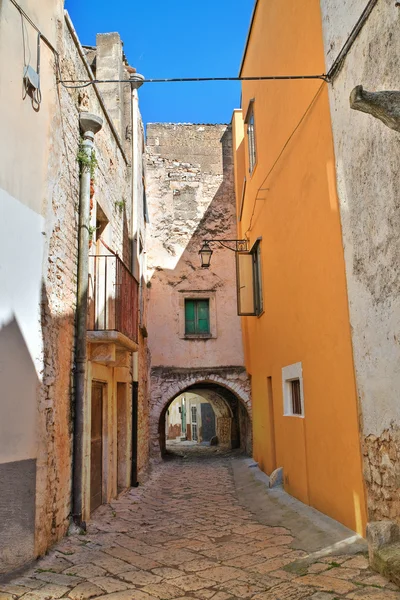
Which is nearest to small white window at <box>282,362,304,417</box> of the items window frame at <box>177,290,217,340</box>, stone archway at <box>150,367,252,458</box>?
stone archway at <box>150,367,252,458</box>

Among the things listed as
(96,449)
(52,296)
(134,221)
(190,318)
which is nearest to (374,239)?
(52,296)

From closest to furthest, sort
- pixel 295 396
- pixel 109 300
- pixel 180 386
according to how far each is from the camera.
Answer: pixel 109 300 < pixel 295 396 < pixel 180 386

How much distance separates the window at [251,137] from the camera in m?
10.9

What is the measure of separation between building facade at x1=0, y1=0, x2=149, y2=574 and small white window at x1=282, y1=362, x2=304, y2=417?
240 centimetres

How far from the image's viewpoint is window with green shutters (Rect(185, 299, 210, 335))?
589 inches

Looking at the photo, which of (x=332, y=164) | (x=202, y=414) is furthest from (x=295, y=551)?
(x=202, y=414)

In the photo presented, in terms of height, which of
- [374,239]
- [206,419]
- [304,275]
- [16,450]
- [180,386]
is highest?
[304,275]

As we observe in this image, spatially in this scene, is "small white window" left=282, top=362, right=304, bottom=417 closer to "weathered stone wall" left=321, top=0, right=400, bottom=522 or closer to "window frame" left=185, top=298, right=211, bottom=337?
"weathered stone wall" left=321, top=0, right=400, bottom=522

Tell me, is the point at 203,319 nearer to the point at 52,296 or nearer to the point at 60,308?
the point at 60,308

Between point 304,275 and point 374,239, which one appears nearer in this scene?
point 374,239

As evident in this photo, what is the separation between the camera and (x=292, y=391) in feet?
25.6

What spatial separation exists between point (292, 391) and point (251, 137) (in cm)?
597

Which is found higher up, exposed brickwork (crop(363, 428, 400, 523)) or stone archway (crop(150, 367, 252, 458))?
stone archway (crop(150, 367, 252, 458))

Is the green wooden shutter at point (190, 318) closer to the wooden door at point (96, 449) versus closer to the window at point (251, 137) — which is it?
the window at point (251, 137)
